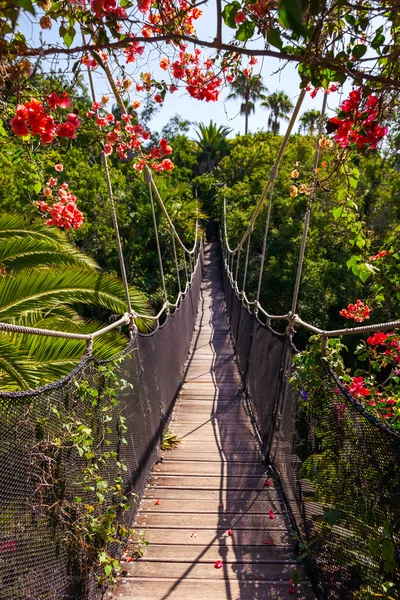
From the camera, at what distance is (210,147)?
2527cm

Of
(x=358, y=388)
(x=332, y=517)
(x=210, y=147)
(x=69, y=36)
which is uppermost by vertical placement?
(x=210, y=147)

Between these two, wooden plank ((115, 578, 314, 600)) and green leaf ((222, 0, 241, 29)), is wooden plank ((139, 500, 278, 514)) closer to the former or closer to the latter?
wooden plank ((115, 578, 314, 600))

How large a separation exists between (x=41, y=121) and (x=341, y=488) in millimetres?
1425

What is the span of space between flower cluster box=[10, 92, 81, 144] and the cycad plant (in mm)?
1173

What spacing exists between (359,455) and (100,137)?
1397 mm

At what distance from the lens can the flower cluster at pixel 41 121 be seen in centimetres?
128

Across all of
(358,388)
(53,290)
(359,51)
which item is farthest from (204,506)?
(359,51)

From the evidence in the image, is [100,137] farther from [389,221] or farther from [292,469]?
[389,221]

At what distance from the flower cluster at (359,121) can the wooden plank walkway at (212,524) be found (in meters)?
1.66

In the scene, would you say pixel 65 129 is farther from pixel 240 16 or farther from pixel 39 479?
pixel 39 479

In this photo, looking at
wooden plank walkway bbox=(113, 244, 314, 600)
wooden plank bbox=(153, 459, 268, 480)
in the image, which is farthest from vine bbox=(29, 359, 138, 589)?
wooden plank bbox=(153, 459, 268, 480)

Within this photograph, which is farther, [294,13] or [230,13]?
[230,13]

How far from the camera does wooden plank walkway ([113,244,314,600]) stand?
181 centimetres

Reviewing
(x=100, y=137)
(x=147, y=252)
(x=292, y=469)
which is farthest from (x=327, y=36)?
(x=147, y=252)
